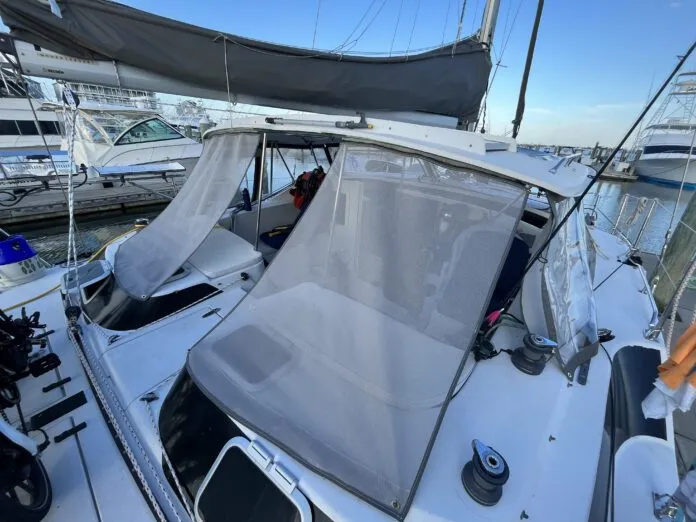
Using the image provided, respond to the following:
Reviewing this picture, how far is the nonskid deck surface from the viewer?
1288 millimetres

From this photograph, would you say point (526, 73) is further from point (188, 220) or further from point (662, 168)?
point (662, 168)

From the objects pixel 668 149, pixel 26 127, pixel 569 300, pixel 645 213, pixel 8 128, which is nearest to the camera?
pixel 569 300

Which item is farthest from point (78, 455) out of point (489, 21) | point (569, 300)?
point (489, 21)

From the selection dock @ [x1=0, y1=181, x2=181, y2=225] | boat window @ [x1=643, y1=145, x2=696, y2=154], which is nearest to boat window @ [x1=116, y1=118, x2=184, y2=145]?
dock @ [x1=0, y1=181, x2=181, y2=225]

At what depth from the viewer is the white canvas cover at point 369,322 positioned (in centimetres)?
124

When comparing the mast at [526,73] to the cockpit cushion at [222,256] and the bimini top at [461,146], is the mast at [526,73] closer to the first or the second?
the bimini top at [461,146]

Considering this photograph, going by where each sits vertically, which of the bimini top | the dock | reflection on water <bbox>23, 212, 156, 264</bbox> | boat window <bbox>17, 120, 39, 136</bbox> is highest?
the bimini top

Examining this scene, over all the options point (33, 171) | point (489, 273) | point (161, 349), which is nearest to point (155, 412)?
point (161, 349)

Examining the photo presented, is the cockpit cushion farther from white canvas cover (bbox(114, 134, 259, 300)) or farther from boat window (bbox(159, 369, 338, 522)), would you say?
boat window (bbox(159, 369, 338, 522))

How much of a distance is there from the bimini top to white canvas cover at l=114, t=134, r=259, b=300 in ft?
2.79

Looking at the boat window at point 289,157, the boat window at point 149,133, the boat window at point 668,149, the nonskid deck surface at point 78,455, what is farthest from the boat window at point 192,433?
the boat window at point 668,149

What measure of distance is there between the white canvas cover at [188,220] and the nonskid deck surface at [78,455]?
28.0 inches

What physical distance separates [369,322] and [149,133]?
13.1m

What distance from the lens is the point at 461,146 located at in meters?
1.35
